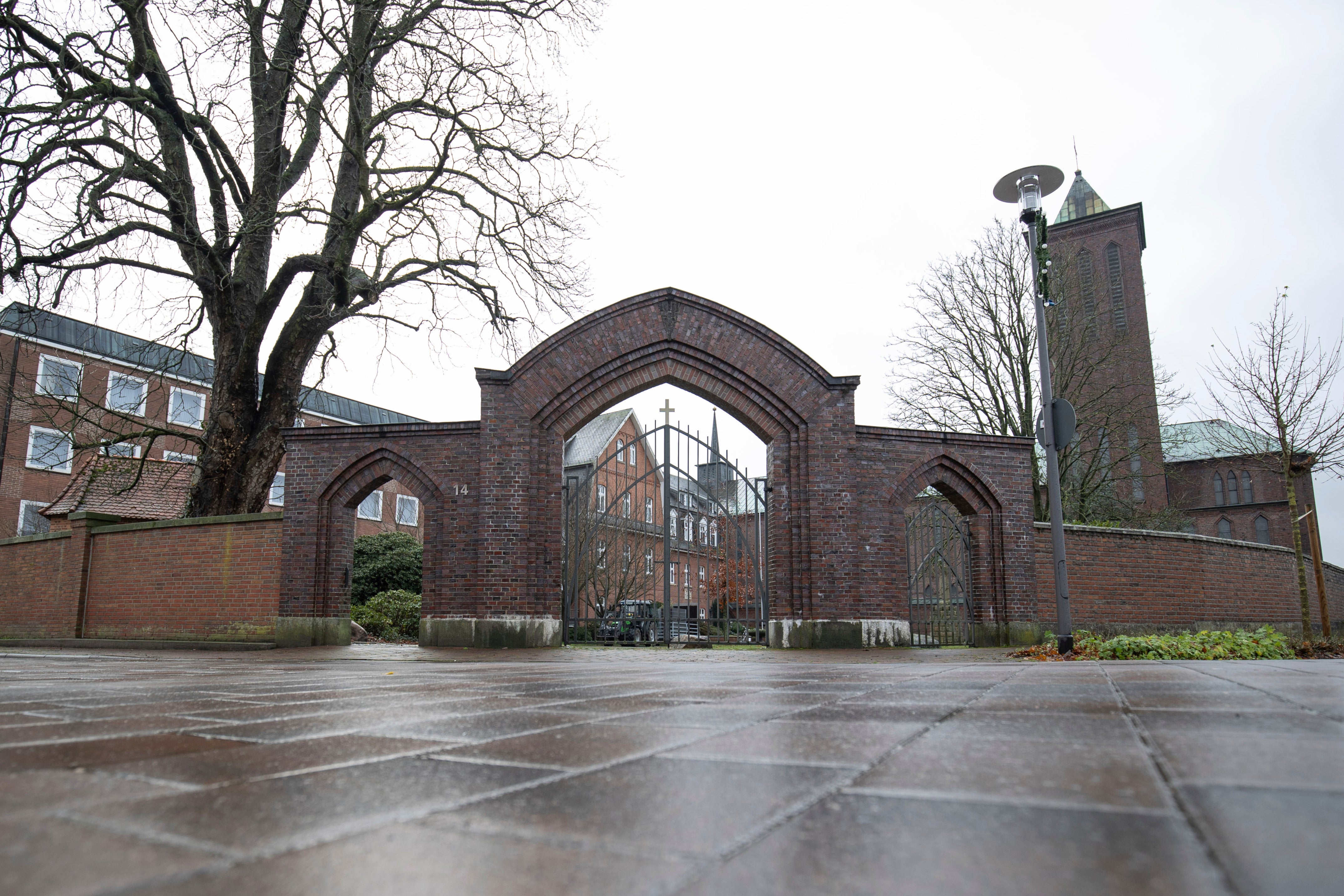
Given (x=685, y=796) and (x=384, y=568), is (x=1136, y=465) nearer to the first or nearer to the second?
(x=384, y=568)

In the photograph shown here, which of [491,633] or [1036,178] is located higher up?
[1036,178]

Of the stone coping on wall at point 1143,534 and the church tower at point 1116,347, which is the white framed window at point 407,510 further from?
the stone coping on wall at point 1143,534

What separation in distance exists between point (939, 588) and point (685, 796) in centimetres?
1504

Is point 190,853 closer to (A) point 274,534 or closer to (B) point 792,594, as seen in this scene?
(B) point 792,594

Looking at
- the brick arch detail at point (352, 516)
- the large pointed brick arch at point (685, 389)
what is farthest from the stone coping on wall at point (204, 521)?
the large pointed brick arch at point (685, 389)

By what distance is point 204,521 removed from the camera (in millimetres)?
13688

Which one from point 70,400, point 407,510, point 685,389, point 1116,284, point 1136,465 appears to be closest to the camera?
point 685,389

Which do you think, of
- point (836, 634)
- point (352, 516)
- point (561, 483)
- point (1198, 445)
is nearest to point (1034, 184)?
point (836, 634)

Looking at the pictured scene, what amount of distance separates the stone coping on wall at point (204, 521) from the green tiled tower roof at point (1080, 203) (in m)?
41.0

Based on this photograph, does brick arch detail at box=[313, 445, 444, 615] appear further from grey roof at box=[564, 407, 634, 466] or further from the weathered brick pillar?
grey roof at box=[564, 407, 634, 466]

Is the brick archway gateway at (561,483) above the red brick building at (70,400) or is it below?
below

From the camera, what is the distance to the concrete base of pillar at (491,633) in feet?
40.7

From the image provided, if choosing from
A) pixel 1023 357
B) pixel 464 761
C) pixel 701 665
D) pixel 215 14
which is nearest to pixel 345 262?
pixel 215 14

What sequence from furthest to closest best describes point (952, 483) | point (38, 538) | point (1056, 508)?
point (38, 538), point (952, 483), point (1056, 508)
